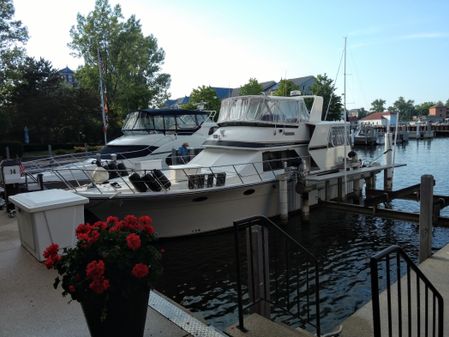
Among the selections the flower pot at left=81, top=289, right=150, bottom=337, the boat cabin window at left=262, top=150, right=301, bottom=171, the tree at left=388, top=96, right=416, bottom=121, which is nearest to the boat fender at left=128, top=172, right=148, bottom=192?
the boat cabin window at left=262, top=150, right=301, bottom=171

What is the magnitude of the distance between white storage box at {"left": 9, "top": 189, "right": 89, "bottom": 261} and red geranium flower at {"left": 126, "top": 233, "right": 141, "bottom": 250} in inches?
119

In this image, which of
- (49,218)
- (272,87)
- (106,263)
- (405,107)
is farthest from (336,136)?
(405,107)

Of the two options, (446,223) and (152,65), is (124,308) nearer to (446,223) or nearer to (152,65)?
(446,223)

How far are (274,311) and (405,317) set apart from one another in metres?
2.84

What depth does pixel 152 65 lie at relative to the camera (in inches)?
1722

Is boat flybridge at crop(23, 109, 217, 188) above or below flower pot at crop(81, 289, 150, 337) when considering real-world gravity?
above

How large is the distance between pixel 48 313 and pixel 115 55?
39.0 meters

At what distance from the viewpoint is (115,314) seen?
3.05 m

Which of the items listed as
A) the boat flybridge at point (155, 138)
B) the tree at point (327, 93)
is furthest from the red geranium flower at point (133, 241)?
the tree at point (327, 93)

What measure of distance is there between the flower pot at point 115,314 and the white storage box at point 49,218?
110 inches

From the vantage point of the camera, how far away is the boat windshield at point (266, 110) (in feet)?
44.6

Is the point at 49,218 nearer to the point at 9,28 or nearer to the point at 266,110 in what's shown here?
the point at 266,110

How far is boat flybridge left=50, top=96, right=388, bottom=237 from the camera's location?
410 inches

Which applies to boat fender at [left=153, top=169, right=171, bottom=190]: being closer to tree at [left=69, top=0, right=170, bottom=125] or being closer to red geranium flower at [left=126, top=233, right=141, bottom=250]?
red geranium flower at [left=126, top=233, right=141, bottom=250]
